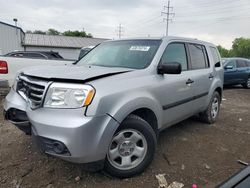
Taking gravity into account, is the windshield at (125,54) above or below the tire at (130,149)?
above

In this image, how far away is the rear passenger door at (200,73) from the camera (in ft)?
14.5

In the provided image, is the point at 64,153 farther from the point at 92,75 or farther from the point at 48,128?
the point at 92,75

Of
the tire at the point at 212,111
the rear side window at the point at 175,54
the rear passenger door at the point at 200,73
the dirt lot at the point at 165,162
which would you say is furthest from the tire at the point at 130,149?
the tire at the point at 212,111

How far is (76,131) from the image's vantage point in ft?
8.05

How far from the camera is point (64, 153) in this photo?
254 cm

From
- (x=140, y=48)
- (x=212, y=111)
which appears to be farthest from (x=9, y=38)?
(x=140, y=48)

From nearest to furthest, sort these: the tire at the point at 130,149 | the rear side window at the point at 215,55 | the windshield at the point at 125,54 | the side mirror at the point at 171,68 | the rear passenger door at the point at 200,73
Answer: the tire at the point at 130,149 < the side mirror at the point at 171,68 < the windshield at the point at 125,54 < the rear passenger door at the point at 200,73 < the rear side window at the point at 215,55

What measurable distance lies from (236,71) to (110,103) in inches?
426

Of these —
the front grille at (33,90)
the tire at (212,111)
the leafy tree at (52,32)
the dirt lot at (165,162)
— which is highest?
the leafy tree at (52,32)

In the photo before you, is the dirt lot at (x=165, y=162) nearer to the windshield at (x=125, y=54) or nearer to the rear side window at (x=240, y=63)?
the windshield at (x=125, y=54)

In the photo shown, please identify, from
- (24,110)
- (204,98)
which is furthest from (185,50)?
(24,110)

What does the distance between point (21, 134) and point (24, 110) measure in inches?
64.4

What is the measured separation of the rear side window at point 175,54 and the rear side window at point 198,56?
288 millimetres

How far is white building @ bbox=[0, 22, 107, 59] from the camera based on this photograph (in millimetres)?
25625
